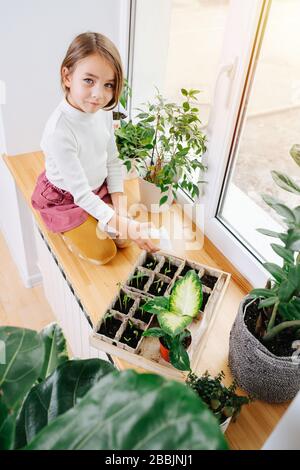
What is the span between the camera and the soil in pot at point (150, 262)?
4.04ft

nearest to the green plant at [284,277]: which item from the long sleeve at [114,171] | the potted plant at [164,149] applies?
the potted plant at [164,149]

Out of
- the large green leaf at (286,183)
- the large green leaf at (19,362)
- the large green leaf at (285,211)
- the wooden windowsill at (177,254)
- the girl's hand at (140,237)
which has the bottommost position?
the wooden windowsill at (177,254)

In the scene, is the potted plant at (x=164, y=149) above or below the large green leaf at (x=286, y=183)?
below

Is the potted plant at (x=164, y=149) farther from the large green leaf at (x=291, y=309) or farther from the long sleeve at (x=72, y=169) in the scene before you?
the large green leaf at (x=291, y=309)

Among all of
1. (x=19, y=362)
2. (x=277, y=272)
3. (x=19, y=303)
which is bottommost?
(x=19, y=303)

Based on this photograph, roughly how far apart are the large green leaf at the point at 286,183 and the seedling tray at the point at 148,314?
0.42 metres

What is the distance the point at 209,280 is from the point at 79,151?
1.85ft

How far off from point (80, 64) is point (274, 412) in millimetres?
1025

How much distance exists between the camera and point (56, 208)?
4.49 ft

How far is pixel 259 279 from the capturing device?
→ 1.22 metres

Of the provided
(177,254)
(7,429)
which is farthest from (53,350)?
(177,254)

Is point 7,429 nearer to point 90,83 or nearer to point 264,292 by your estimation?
point 264,292
